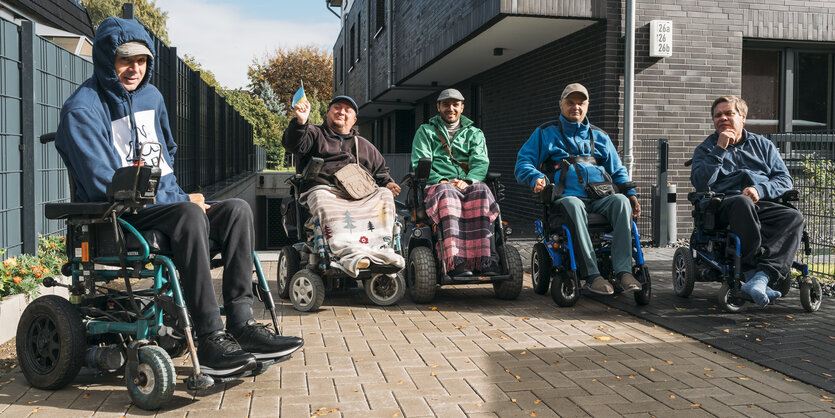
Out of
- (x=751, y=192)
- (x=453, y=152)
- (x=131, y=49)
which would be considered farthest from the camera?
(x=453, y=152)

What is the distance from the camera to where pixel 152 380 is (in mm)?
3303

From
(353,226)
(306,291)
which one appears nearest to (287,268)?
(306,291)

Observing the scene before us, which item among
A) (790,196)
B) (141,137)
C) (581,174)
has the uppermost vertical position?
(141,137)

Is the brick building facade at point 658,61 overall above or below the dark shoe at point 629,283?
above

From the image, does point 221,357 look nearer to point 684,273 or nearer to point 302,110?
A: point 302,110

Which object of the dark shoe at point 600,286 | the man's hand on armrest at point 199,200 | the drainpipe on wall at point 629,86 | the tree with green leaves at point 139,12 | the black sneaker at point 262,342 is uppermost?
the tree with green leaves at point 139,12

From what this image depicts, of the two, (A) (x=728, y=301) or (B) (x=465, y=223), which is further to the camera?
(B) (x=465, y=223)

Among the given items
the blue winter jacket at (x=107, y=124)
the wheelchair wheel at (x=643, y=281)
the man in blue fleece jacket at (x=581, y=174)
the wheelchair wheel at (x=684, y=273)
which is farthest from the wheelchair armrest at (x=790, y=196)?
the blue winter jacket at (x=107, y=124)

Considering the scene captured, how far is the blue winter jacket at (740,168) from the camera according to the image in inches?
226

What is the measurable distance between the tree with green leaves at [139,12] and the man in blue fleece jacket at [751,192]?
58.3 meters

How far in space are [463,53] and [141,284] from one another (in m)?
8.22

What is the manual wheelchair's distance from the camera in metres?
5.40

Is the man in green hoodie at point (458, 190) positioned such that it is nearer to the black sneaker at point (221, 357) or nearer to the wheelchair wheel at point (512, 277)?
the wheelchair wheel at point (512, 277)

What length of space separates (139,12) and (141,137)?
65.8m
